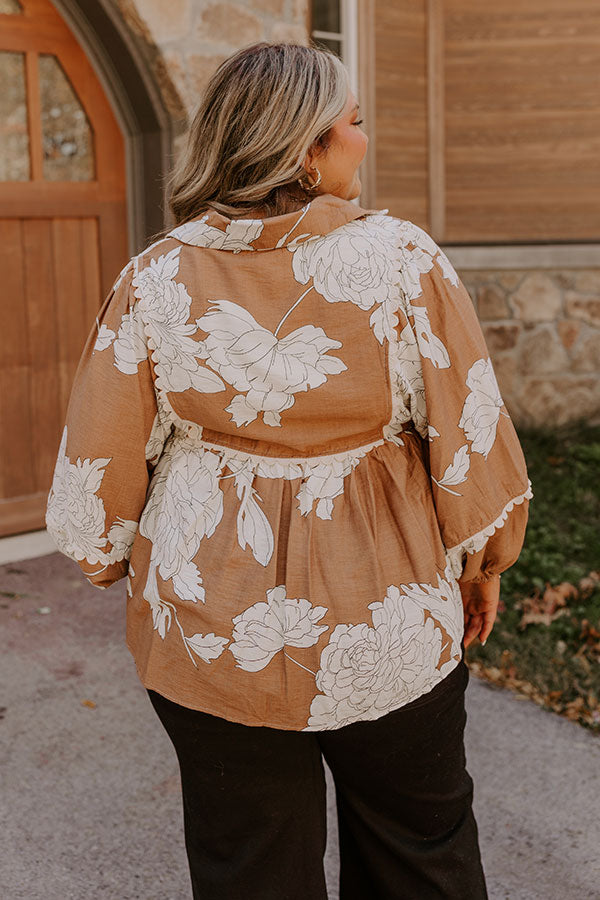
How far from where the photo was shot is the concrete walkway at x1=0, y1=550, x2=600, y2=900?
262 cm

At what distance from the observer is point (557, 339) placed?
7.04m

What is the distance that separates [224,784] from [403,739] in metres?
0.29

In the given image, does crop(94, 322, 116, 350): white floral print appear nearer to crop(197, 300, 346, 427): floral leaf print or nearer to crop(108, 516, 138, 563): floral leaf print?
crop(197, 300, 346, 427): floral leaf print

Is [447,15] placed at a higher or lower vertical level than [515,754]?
higher

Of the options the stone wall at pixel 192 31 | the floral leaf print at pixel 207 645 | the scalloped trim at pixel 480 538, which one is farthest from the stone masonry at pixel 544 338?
the floral leaf print at pixel 207 645

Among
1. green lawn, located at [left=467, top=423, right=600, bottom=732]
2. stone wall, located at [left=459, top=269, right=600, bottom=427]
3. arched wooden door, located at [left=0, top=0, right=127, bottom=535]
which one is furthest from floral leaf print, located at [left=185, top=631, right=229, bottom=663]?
stone wall, located at [left=459, top=269, right=600, bottom=427]

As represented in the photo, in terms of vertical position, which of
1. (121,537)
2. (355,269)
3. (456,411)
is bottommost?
(121,537)

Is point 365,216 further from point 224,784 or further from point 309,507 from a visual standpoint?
point 224,784

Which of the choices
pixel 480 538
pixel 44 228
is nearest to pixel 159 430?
pixel 480 538

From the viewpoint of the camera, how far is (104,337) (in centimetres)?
166

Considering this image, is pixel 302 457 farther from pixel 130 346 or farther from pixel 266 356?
pixel 130 346

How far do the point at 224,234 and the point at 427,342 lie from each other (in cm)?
34

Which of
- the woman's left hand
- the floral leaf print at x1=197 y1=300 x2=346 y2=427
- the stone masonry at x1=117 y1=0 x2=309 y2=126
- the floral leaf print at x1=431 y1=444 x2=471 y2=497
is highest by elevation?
the stone masonry at x1=117 y1=0 x2=309 y2=126

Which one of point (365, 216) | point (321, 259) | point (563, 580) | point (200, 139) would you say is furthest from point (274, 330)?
point (563, 580)
